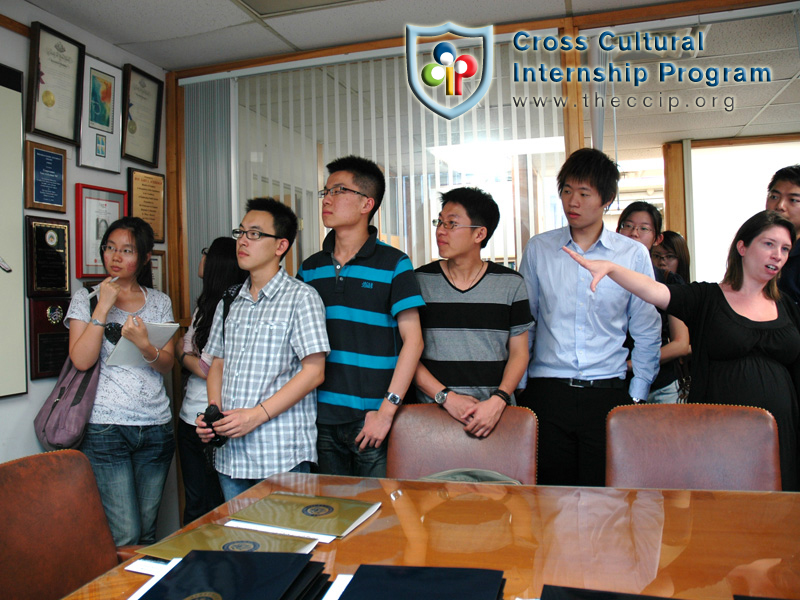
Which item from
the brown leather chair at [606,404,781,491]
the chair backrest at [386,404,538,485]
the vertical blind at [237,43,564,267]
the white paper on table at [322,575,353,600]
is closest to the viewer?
the white paper on table at [322,575,353,600]

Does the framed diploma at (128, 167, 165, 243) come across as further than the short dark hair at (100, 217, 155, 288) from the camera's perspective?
Yes

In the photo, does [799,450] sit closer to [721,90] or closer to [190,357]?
[190,357]

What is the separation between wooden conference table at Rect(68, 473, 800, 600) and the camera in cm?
99

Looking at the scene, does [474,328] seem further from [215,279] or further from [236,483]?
[215,279]

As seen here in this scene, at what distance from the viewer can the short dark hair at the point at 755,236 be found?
2104 mm

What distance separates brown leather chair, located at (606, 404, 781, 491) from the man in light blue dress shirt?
0.50 metres

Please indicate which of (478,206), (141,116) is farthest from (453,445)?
(141,116)

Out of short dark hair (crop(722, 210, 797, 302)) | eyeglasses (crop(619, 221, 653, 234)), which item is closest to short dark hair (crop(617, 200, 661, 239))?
eyeglasses (crop(619, 221, 653, 234))

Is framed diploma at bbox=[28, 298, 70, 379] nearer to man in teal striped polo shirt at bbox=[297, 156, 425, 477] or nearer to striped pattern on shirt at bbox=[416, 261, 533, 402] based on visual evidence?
man in teal striped polo shirt at bbox=[297, 156, 425, 477]

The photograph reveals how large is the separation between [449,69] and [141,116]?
67.8 inches

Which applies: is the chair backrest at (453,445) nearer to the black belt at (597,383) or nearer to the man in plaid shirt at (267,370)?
the man in plaid shirt at (267,370)

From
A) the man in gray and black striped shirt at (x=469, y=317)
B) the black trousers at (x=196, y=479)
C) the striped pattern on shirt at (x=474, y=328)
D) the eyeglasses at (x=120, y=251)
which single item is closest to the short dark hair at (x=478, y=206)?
the man in gray and black striped shirt at (x=469, y=317)

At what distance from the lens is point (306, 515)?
4.23ft

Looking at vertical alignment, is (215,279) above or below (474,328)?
above
